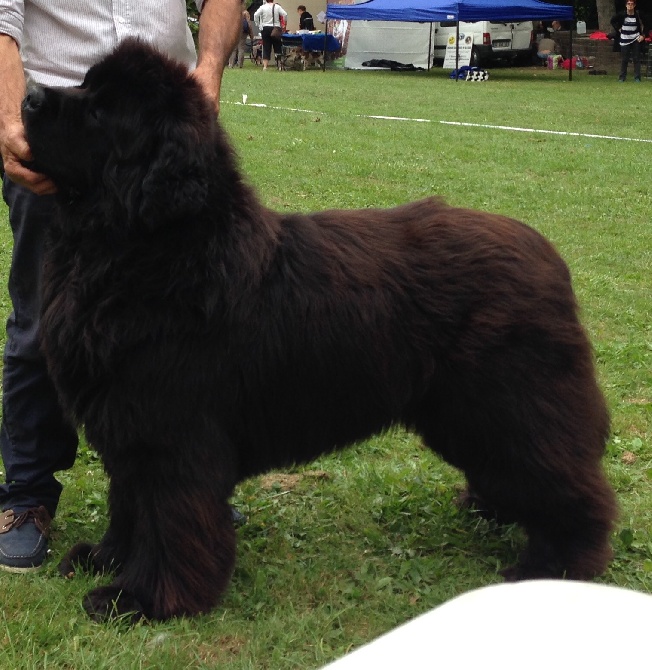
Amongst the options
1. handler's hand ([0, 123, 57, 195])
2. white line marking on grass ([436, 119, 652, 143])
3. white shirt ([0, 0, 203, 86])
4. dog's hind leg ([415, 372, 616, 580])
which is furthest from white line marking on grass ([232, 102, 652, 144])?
handler's hand ([0, 123, 57, 195])

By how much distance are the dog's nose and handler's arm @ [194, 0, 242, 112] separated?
59 cm

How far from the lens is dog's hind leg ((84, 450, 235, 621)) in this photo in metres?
3.04

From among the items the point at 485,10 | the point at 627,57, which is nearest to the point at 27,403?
the point at 485,10

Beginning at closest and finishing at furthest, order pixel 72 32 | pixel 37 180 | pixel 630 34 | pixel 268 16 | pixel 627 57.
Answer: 1. pixel 37 180
2. pixel 72 32
3. pixel 630 34
4. pixel 627 57
5. pixel 268 16

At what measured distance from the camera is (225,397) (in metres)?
3.07

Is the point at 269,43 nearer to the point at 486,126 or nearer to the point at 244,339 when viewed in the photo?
the point at 486,126

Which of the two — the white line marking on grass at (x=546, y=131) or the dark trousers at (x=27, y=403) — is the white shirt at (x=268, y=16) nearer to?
the white line marking on grass at (x=546, y=131)

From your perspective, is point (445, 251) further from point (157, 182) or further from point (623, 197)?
point (623, 197)

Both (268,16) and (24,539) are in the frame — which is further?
(268,16)

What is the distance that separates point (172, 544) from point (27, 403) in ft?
3.01

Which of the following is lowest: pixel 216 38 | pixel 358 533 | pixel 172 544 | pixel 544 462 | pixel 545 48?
pixel 358 533

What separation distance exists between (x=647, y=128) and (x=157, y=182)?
51.1 ft

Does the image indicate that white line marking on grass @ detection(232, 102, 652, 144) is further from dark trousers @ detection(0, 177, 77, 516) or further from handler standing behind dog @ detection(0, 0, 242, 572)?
dark trousers @ detection(0, 177, 77, 516)

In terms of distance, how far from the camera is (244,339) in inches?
120
